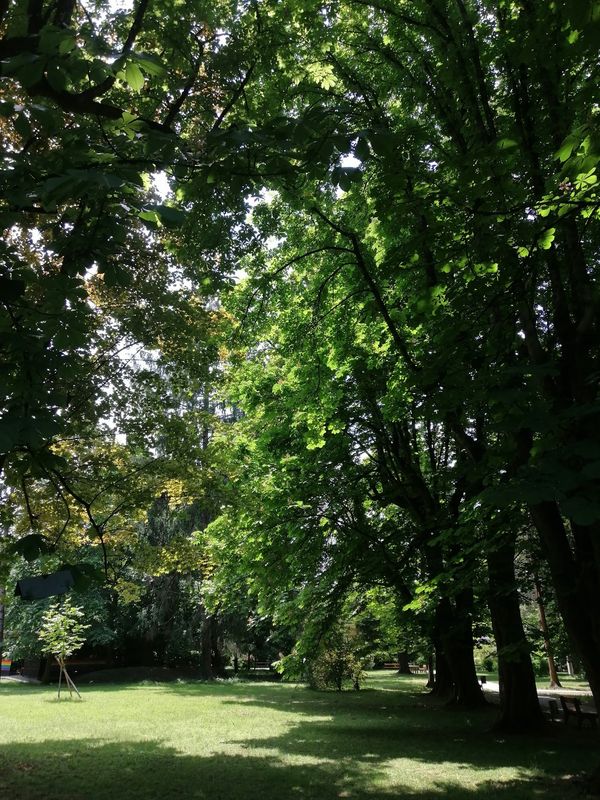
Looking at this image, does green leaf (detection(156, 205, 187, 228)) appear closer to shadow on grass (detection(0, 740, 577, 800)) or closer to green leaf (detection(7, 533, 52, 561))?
green leaf (detection(7, 533, 52, 561))

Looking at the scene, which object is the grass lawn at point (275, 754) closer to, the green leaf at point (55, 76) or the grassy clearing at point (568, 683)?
the green leaf at point (55, 76)

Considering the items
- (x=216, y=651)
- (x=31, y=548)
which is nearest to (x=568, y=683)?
(x=216, y=651)

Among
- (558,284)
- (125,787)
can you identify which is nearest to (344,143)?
(558,284)

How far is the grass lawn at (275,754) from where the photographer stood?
291 inches

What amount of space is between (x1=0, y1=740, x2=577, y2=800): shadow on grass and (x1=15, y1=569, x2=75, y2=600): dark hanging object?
574 cm

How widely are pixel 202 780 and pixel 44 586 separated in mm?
6767

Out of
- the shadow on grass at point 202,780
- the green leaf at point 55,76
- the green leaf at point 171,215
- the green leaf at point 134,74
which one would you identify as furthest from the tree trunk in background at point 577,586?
the green leaf at point 55,76

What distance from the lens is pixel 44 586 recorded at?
2.67 meters

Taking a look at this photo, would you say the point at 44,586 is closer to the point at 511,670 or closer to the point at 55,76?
the point at 55,76

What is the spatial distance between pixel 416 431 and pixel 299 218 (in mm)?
7002

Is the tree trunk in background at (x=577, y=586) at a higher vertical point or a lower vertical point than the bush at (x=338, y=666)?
higher

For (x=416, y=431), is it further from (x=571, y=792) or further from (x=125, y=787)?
(x=125, y=787)

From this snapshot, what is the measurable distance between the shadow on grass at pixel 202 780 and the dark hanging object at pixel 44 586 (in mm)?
5736

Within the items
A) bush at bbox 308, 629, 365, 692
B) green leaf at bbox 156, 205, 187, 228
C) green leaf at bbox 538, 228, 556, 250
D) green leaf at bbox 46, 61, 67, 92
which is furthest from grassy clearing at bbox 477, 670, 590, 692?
green leaf at bbox 46, 61, 67, 92
